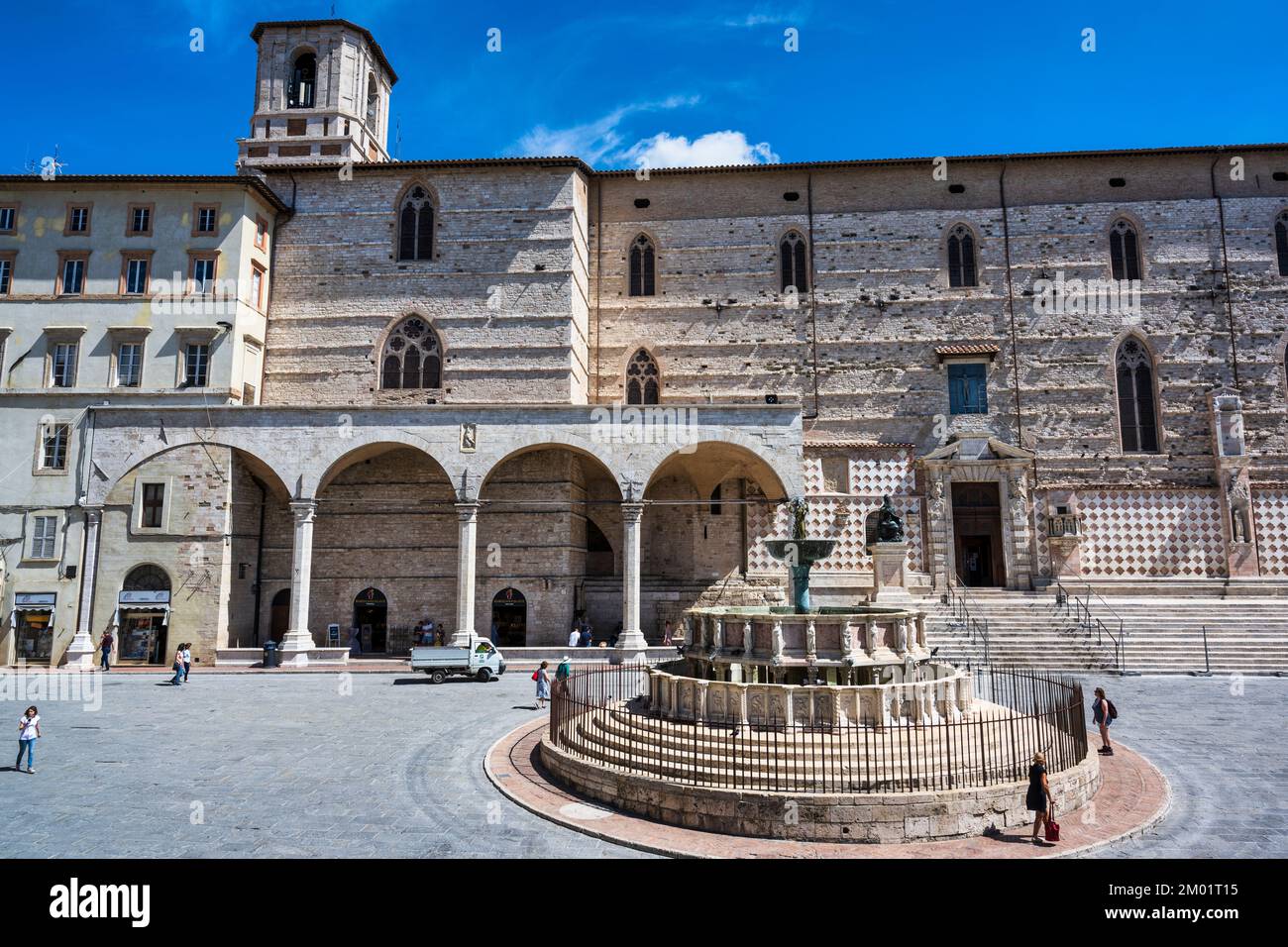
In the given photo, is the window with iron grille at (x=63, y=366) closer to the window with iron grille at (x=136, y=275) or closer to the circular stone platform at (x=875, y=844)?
the window with iron grille at (x=136, y=275)

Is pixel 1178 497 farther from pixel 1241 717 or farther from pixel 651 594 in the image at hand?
pixel 651 594

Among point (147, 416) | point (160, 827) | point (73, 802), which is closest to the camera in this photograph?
point (160, 827)

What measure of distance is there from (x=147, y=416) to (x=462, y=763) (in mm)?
19469

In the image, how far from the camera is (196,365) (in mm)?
26875

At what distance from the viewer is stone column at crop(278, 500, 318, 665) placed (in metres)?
24.5

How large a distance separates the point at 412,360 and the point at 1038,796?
25.9m

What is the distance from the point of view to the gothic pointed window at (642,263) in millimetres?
30984

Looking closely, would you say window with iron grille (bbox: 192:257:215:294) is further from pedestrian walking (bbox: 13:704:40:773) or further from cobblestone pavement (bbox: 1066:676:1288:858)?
cobblestone pavement (bbox: 1066:676:1288:858)

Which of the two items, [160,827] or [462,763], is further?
[462,763]

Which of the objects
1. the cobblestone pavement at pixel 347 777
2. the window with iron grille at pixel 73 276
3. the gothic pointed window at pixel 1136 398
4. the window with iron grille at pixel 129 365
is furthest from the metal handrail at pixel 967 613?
the window with iron grille at pixel 73 276

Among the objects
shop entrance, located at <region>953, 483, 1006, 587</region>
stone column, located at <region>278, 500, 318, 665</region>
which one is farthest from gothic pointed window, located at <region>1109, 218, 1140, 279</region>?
stone column, located at <region>278, 500, 318, 665</region>

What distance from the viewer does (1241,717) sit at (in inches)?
593

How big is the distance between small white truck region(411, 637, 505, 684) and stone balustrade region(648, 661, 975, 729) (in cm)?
1167
